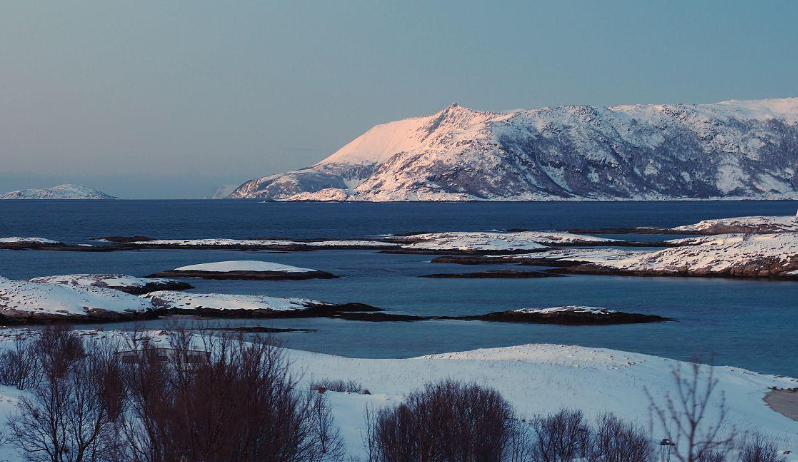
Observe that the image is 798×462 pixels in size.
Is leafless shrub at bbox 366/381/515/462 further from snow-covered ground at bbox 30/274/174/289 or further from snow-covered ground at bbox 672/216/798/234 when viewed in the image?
snow-covered ground at bbox 672/216/798/234

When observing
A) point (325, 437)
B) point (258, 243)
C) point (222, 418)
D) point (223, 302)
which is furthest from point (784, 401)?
point (258, 243)

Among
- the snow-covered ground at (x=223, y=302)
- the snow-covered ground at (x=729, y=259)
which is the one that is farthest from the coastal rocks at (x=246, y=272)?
the snow-covered ground at (x=729, y=259)

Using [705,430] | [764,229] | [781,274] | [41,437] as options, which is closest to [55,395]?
[41,437]

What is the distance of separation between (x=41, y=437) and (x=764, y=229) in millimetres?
125371

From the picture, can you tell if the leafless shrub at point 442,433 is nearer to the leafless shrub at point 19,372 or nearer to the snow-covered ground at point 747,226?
the leafless shrub at point 19,372

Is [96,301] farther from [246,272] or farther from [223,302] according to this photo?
[246,272]

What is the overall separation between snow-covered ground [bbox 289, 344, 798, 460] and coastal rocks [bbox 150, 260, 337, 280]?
37437 mm

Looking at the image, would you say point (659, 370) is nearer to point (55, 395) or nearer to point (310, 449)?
point (310, 449)

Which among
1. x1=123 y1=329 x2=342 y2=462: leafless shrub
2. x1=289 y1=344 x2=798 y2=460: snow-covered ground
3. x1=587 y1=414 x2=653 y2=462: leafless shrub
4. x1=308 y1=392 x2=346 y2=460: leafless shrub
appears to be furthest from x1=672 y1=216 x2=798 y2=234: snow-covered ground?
x1=123 y1=329 x2=342 y2=462: leafless shrub

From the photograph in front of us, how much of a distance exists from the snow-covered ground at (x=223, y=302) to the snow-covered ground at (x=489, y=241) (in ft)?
167

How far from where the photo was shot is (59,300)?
45.6m

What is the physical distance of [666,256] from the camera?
252ft

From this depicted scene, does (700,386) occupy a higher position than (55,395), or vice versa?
(55,395)

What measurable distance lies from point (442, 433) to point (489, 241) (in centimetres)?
8793
